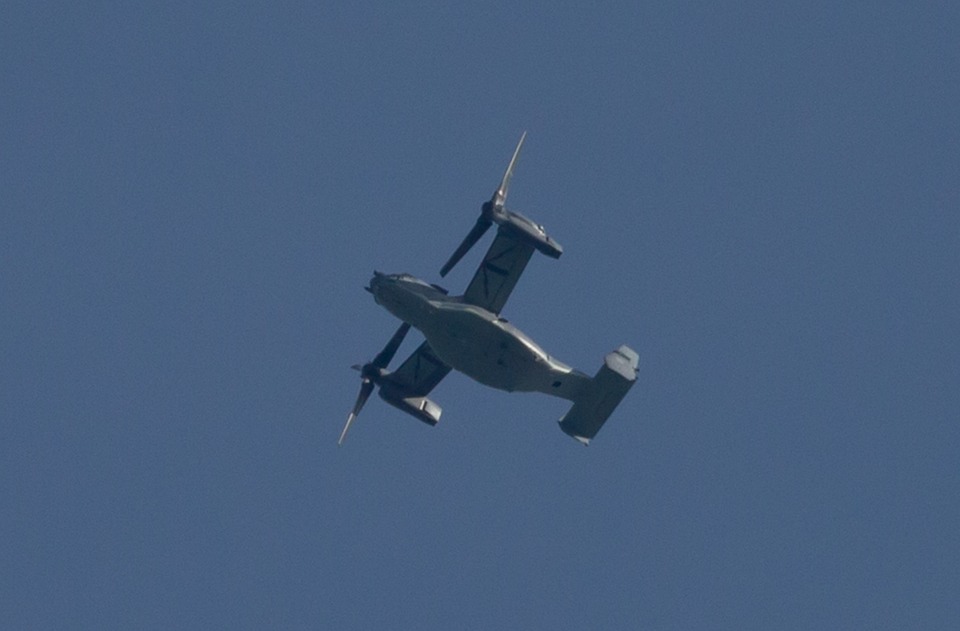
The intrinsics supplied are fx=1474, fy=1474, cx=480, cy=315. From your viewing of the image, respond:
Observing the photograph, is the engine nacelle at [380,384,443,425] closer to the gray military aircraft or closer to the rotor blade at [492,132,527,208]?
the gray military aircraft

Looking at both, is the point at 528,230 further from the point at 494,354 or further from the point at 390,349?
the point at 390,349

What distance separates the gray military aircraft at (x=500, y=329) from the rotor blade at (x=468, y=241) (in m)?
0.05

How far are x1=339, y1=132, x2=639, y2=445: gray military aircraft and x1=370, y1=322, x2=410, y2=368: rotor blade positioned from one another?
4.53 feet

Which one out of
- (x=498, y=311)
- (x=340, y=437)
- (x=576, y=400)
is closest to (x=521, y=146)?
(x=498, y=311)

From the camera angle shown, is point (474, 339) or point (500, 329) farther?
point (474, 339)

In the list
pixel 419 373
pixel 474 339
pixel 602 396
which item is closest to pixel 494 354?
pixel 474 339

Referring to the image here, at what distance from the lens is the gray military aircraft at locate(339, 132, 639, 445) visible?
68.2 meters

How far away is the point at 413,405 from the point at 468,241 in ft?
35.5

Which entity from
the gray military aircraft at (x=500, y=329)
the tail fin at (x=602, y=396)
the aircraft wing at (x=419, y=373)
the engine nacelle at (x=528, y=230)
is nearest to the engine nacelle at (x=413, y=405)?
the aircraft wing at (x=419, y=373)

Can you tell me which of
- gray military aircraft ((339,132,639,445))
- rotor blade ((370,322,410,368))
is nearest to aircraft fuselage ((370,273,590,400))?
gray military aircraft ((339,132,639,445))

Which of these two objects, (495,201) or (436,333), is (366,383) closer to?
(436,333)

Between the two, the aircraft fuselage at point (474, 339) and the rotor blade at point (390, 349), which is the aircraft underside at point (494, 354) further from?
the rotor blade at point (390, 349)

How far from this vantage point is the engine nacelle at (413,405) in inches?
2950

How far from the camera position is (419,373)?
7562 cm
